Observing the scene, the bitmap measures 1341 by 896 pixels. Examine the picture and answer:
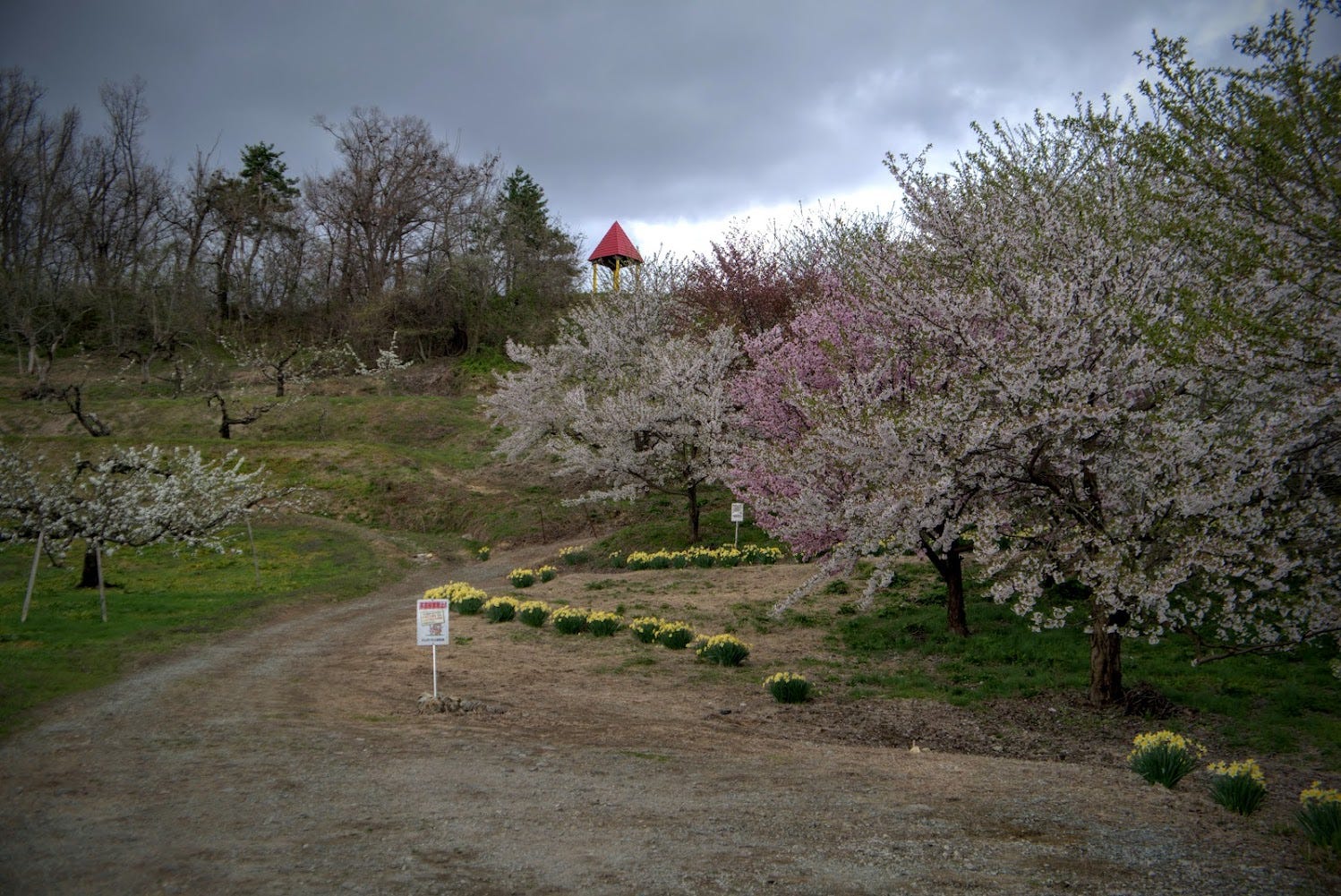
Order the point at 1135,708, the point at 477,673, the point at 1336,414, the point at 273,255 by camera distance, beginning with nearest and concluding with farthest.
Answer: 1. the point at 1336,414
2. the point at 1135,708
3. the point at 477,673
4. the point at 273,255

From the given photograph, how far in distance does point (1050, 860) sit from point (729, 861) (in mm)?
1902

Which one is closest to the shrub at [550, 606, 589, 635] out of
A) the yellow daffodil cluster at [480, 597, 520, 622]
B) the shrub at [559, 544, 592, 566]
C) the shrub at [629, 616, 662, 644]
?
the shrub at [629, 616, 662, 644]

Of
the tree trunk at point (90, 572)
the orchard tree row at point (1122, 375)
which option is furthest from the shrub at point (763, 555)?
the tree trunk at point (90, 572)

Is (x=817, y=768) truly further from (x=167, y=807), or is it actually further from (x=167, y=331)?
(x=167, y=331)

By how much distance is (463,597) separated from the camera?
1577cm

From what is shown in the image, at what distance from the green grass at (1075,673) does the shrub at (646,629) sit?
9.49 feet

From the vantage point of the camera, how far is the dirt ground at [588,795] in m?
4.75

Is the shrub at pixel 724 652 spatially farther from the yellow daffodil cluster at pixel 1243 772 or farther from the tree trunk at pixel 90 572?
the tree trunk at pixel 90 572

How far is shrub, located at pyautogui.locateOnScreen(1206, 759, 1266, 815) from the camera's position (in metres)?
5.53

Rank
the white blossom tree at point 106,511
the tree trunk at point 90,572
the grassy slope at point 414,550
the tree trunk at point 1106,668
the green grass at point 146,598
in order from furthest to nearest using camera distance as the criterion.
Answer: the tree trunk at point 90,572 → the white blossom tree at point 106,511 → the green grass at point 146,598 → the grassy slope at point 414,550 → the tree trunk at point 1106,668

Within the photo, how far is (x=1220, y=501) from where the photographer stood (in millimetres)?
6867

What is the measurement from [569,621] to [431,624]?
3.56 m

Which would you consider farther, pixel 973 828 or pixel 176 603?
pixel 176 603

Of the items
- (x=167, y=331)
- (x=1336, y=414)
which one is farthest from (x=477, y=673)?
(x=167, y=331)
